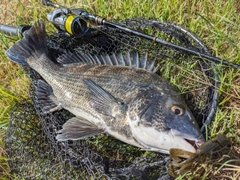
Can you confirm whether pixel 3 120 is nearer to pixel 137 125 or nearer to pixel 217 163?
pixel 137 125

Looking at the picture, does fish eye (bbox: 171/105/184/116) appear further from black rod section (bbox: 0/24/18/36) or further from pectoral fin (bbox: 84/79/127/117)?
black rod section (bbox: 0/24/18/36)

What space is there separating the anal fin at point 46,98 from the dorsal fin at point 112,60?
0.32 m

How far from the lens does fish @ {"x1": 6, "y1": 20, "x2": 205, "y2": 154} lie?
2.96 m

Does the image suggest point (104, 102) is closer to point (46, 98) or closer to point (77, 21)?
point (46, 98)

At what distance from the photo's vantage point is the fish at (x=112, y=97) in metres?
2.96

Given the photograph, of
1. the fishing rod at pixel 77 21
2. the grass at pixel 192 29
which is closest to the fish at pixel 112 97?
the fishing rod at pixel 77 21

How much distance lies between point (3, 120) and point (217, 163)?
2447mm

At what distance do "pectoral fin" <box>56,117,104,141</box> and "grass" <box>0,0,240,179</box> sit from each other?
0.88 m

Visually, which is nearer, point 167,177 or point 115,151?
point 167,177

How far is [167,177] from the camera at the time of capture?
10.1 ft

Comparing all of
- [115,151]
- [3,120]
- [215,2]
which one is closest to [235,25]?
[215,2]

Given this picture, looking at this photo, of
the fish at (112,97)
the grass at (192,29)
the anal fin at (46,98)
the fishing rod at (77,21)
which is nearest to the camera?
the fish at (112,97)

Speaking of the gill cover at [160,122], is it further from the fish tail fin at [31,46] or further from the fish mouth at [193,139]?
the fish tail fin at [31,46]

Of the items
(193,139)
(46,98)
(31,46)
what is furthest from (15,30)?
(193,139)
